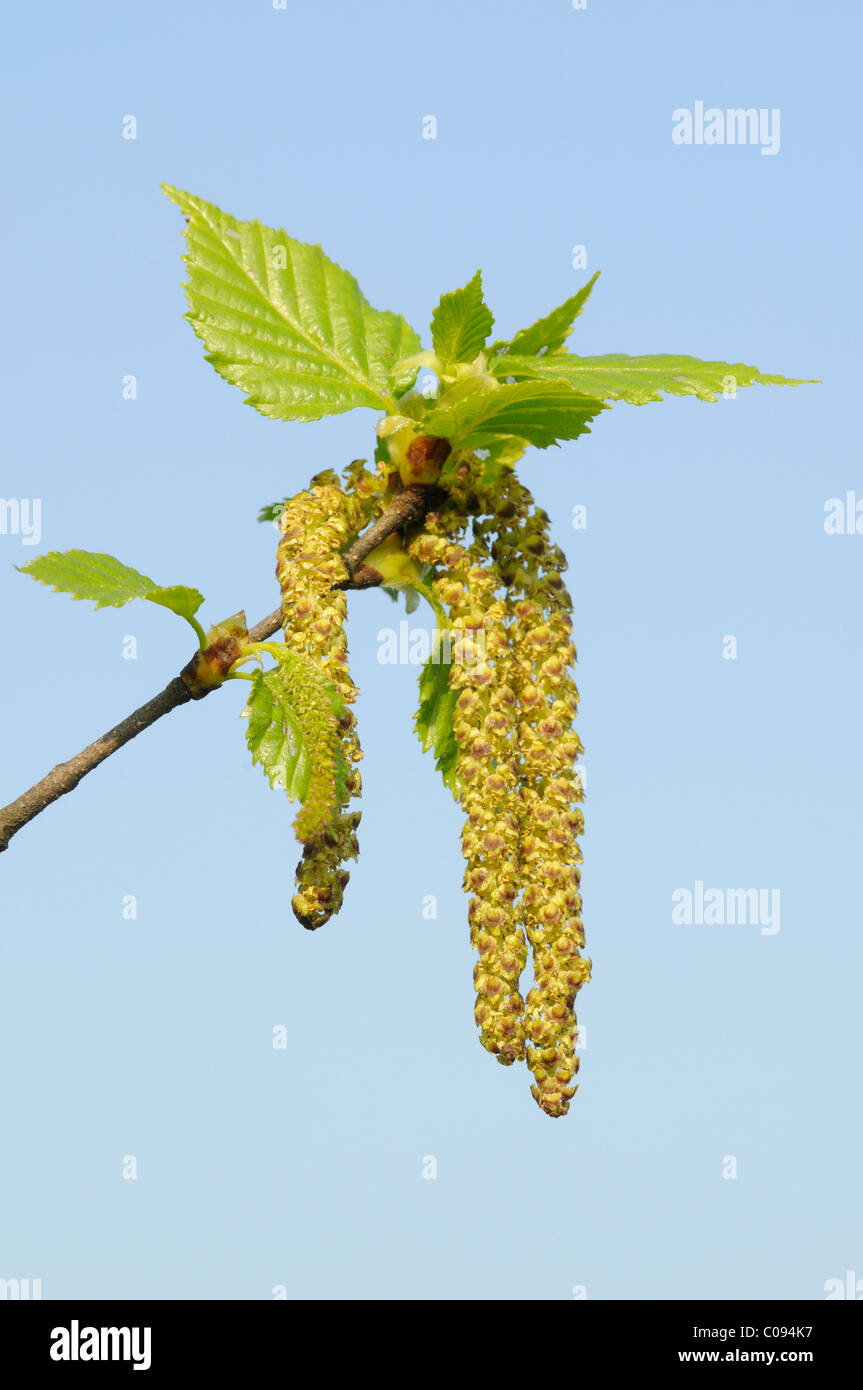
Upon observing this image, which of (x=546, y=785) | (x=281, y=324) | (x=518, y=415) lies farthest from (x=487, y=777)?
(x=281, y=324)

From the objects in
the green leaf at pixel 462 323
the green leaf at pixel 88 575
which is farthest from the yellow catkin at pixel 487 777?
the green leaf at pixel 88 575

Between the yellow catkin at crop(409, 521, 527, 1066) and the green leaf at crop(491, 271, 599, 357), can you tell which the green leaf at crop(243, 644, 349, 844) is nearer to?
the yellow catkin at crop(409, 521, 527, 1066)

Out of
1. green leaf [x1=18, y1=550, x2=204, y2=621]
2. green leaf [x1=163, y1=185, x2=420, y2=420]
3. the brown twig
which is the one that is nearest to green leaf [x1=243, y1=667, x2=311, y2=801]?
the brown twig

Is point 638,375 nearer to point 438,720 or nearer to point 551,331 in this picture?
point 551,331

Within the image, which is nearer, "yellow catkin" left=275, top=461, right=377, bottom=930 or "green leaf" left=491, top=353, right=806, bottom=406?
"yellow catkin" left=275, top=461, right=377, bottom=930

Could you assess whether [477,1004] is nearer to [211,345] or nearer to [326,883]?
[326,883]

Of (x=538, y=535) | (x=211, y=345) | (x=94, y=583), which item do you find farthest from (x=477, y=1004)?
(x=211, y=345)
